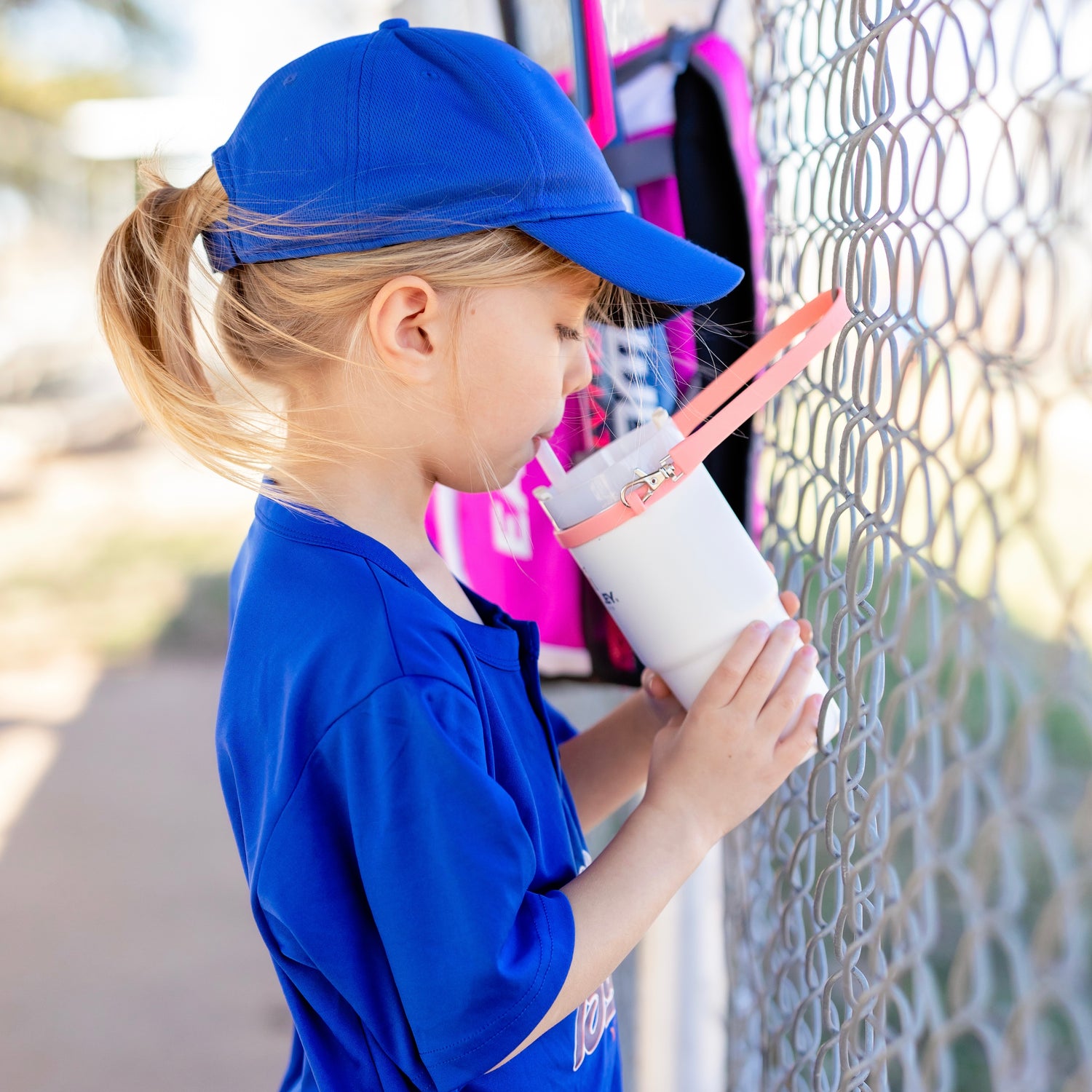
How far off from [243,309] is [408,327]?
6.6 inches

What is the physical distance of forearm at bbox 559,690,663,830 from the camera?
1197mm

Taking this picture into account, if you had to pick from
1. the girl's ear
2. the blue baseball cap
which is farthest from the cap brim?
the girl's ear

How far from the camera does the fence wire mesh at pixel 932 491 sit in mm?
634

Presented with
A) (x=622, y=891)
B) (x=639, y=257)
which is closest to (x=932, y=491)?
(x=639, y=257)

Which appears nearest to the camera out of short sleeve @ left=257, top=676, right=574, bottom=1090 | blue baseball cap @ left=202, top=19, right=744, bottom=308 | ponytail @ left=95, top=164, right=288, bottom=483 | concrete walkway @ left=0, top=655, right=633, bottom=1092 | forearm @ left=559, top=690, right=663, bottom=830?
short sleeve @ left=257, top=676, right=574, bottom=1090

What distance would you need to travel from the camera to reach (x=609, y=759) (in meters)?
1.22

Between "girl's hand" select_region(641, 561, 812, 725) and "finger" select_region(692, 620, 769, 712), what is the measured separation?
96 mm

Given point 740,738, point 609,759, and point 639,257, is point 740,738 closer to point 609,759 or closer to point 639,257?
point 609,759

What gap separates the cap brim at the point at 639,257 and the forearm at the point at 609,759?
0.46m

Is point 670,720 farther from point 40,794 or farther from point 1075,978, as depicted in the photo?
point 40,794

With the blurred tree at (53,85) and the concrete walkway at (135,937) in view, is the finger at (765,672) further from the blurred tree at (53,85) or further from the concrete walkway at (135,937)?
the blurred tree at (53,85)

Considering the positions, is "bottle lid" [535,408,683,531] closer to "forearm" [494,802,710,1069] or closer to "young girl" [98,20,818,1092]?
"young girl" [98,20,818,1092]

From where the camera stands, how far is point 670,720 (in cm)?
107

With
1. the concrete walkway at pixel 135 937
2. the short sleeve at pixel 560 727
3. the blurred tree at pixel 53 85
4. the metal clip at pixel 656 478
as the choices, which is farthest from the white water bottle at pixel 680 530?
the blurred tree at pixel 53 85
